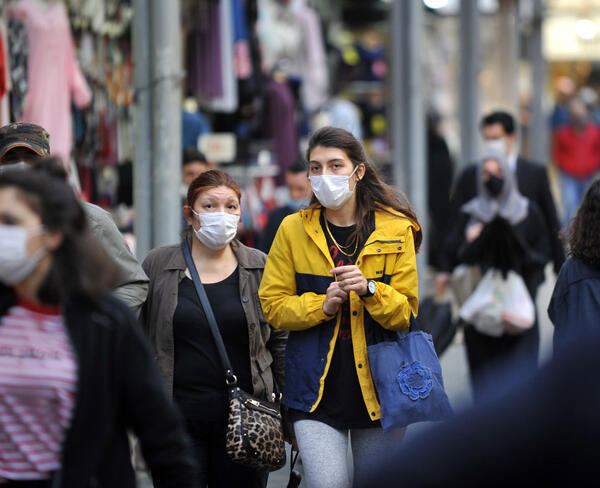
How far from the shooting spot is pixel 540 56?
2016cm

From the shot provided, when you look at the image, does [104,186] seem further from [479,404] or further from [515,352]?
[479,404]

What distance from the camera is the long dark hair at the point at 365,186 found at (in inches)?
191

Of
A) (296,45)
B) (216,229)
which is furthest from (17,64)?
(296,45)

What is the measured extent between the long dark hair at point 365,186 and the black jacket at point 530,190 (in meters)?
3.10

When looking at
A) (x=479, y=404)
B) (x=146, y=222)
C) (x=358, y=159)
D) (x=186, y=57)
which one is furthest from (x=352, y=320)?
(x=186, y=57)

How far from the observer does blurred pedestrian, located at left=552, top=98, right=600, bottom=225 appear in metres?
19.5

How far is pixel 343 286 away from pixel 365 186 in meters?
0.64

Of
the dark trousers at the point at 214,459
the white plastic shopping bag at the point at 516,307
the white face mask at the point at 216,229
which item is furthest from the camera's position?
the white plastic shopping bag at the point at 516,307

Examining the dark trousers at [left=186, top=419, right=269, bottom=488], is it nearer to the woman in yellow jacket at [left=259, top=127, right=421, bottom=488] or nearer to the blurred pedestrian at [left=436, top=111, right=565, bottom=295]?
the woman in yellow jacket at [left=259, top=127, right=421, bottom=488]

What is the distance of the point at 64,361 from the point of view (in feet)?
9.14

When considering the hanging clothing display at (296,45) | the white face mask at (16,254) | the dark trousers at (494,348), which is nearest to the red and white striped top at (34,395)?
the white face mask at (16,254)

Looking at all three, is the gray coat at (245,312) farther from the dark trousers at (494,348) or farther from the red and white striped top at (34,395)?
the dark trousers at (494,348)

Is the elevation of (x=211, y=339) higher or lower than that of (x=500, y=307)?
higher

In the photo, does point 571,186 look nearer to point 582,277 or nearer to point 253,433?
point 582,277
